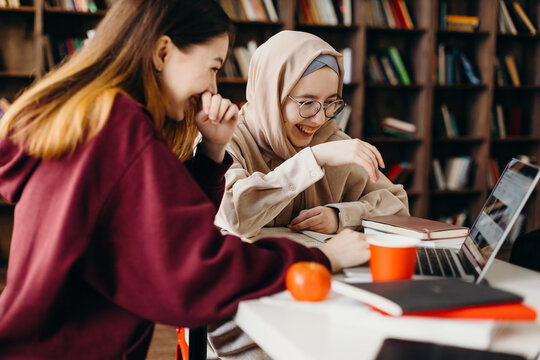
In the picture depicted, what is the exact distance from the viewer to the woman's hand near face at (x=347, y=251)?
102 cm

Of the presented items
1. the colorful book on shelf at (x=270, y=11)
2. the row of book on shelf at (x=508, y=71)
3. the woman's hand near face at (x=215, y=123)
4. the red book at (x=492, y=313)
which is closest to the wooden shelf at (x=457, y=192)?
the row of book on shelf at (x=508, y=71)

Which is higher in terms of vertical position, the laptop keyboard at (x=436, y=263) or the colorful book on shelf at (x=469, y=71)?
the colorful book on shelf at (x=469, y=71)

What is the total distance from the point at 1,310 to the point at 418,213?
12.1 feet

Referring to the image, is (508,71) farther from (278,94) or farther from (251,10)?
(278,94)

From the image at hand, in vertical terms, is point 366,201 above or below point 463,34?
below

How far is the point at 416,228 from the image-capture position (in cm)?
136

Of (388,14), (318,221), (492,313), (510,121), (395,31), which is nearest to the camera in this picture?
(492,313)

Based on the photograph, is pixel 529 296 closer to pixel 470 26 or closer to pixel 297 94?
pixel 297 94

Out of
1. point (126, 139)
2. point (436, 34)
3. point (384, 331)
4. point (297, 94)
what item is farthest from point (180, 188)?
point (436, 34)

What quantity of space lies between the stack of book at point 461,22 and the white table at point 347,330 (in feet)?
12.4

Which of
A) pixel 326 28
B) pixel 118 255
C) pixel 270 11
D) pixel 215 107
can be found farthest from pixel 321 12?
pixel 118 255

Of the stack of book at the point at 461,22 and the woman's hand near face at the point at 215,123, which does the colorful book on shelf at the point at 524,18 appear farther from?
the woman's hand near face at the point at 215,123

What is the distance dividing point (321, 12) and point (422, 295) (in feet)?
11.0

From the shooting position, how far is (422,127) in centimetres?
414
